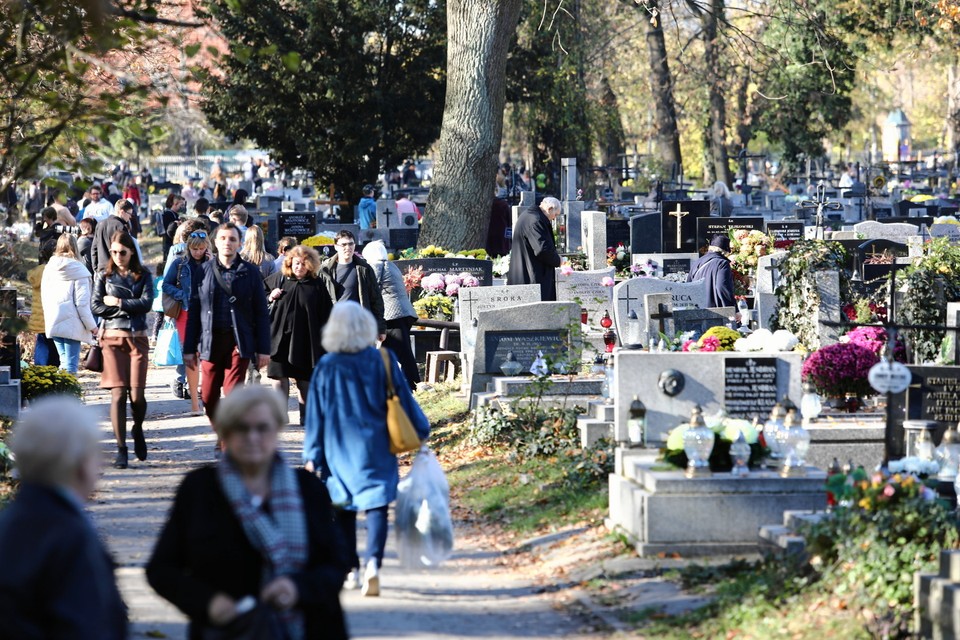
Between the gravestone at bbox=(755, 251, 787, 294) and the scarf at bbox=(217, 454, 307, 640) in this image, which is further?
the gravestone at bbox=(755, 251, 787, 294)

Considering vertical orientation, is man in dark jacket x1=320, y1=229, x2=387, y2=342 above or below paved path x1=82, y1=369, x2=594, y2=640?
above

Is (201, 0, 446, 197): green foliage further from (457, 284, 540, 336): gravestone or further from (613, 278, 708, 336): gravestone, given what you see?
(457, 284, 540, 336): gravestone

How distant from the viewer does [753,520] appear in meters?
8.73

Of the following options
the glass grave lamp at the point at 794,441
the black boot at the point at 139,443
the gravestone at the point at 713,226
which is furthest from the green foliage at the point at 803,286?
the gravestone at the point at 713,226

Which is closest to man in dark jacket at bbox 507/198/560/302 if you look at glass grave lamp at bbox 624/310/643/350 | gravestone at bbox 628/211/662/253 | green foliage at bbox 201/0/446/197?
glass grave lamp at bbox 624/310/643/350

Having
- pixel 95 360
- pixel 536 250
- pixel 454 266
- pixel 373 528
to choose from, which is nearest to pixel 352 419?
pixel 373 528

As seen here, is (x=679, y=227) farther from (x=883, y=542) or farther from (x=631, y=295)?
(x=883, y=542)

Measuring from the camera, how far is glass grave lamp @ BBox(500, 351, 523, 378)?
13906mm

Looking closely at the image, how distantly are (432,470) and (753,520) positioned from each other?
6.46ft

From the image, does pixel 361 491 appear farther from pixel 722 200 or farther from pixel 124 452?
pixel 722 200

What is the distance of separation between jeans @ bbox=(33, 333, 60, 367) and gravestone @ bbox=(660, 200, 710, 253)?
12033 mm

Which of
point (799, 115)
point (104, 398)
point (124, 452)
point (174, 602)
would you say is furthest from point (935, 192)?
point (174, 602)

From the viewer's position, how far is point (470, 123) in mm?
24266

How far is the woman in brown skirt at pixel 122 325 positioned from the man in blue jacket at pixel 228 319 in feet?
1.32
